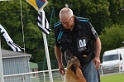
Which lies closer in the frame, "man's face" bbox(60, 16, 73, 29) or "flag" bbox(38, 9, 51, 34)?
"man's face" bbox(60, 16, 73, 29)

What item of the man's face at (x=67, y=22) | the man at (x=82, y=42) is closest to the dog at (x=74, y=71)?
the man at (x=82, y=42)

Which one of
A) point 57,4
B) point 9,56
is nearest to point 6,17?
point 57,4

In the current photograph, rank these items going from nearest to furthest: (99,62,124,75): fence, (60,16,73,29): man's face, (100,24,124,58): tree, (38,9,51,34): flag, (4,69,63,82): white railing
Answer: (60,16,73,29): man's face → (38,9,51,34): flag → (4,69,63,82): white railing → (99,62,124,75): fence → (100,24,124,58): tree

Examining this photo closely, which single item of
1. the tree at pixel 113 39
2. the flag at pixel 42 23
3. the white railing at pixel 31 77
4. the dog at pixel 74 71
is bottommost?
the white railing at pixel 31 77

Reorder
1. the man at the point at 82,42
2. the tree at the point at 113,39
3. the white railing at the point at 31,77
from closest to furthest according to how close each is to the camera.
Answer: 1. the man at the point at 82,42
2. the white railing at the point at 31,77
3. the tree at the point at 113,39

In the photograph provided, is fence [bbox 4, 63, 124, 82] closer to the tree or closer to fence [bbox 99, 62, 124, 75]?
fence [bbox 99, 62, 124, 75]

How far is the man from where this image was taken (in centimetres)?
678

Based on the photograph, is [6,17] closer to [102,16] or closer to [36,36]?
[36,36]

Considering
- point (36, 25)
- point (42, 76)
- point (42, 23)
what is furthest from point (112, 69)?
point (42, 23)

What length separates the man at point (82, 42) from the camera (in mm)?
6781

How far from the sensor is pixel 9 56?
1489 inches

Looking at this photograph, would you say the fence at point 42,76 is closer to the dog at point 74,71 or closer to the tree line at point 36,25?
the dog at point 74,71

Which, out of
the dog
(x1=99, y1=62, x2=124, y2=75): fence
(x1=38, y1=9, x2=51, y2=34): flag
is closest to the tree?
(x1=99, y1=62, x2=124, y2=75): fence

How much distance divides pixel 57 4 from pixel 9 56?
1886 cm
